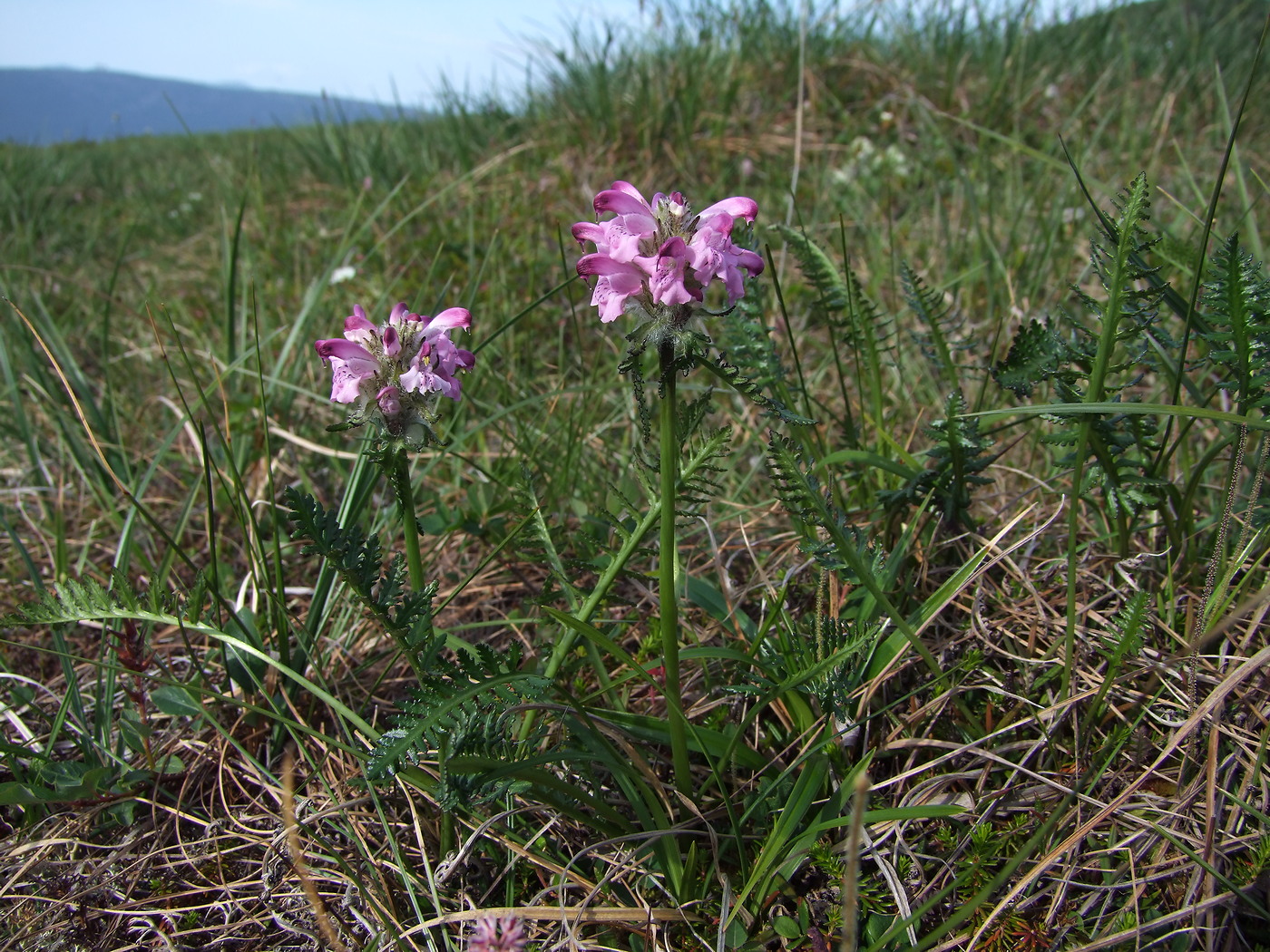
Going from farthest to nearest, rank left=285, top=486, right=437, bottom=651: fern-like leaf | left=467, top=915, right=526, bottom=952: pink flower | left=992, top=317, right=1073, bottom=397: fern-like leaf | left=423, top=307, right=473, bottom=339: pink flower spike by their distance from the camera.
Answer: left=992, top=317, right=1073, bottom=397: fern-like leaf, left=423, top=307, right=473, bottom=339: pink flower spike, left=285, top=486, right=437, bottom=651: fern-like leaf, left=467, top=915, right=526, bottom=952: pink flower

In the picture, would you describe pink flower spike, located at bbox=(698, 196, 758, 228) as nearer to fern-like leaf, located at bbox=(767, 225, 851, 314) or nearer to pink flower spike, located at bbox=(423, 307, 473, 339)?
pink flower spike, located at bbox=(423, 307, 473, 339)

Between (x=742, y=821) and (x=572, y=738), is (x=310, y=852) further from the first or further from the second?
(x=742, y=821)

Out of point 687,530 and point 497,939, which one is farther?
point 687,530

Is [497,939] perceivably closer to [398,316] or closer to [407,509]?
[407,509]

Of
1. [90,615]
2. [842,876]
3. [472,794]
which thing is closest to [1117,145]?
[842,876]

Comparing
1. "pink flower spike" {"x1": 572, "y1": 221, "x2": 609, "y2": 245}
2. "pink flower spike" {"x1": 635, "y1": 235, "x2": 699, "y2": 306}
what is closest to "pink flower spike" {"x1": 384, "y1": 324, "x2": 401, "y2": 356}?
"pink flower spike" {"x1": 572, "y1": 221, "x2": 609, "y2": 245}

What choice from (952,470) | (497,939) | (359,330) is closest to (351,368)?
(359,330)
